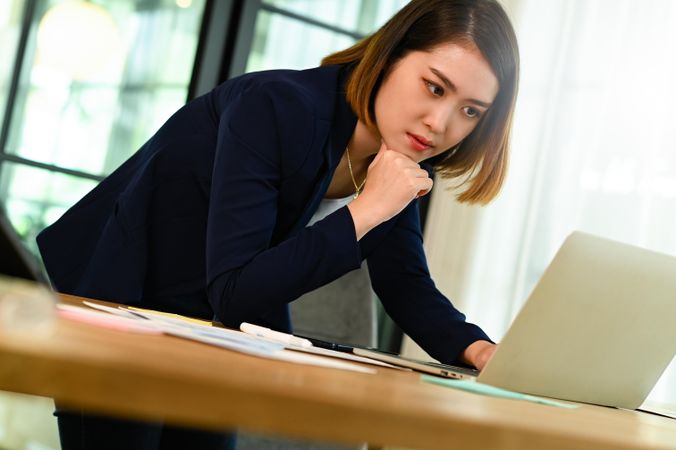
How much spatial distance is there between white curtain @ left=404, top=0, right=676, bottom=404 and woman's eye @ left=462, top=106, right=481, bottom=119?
134 cm

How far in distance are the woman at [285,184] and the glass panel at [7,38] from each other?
6.30ft

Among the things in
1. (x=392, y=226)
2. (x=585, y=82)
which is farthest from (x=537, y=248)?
(x=392, y=226)

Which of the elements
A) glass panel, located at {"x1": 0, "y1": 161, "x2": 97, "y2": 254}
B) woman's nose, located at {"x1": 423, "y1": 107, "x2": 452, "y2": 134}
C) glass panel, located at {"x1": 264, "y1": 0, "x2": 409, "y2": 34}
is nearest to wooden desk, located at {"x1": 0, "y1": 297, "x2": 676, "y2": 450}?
woman's nose, located at {"x1": 423, "y1": 107, "x2": 452, "y2": 134}

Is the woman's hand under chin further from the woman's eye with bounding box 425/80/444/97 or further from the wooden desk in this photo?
the wooden desk

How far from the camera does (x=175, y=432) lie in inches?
59.9

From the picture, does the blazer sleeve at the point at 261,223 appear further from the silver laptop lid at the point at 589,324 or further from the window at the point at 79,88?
the window at the point at 79,88

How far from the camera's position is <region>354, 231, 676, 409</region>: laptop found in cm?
102

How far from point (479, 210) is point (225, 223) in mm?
2268

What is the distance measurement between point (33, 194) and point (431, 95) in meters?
2.22

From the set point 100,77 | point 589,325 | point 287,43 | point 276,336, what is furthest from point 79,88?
point 589,325

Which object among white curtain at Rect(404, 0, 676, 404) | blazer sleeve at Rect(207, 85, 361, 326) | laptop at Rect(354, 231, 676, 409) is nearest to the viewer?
laptop at Rect(354, 231, 676, 409)

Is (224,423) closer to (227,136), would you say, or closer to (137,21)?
(227,136)

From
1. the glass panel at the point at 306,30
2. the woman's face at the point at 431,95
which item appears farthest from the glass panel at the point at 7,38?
the woman's face at the point at 431,95

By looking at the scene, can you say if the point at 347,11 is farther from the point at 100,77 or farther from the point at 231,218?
the point at 231,218
